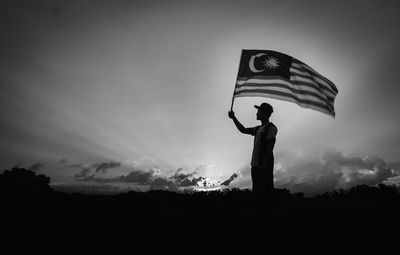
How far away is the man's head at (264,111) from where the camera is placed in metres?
5.56

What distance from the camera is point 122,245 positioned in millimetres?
2768

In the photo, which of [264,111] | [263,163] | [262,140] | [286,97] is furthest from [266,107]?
[286,97]

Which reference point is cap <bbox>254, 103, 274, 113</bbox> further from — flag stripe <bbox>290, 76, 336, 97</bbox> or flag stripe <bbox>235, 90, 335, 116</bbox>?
flag stripe <bbox>290, 76, 336, 97</bbox>

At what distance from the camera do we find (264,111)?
5.57 metres

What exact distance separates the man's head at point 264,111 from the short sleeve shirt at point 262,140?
22 centimetres

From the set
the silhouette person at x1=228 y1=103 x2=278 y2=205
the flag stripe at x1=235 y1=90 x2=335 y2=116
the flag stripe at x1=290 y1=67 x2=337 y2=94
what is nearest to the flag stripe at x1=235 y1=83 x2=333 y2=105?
the flag stripe at x1=235 y1=90 x2=335 y2=116

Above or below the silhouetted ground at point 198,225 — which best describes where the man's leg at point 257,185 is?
above

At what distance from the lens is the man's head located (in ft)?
18.2

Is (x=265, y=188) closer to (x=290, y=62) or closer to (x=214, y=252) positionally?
(x=214, y=252)

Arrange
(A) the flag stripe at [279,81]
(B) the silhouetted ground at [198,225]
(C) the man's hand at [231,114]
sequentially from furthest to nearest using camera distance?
(A) the flag stripe at [279,81]
(C) the man's hand at [231,114]
(B) the silhouetted ground at [198,225]

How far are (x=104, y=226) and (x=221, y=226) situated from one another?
5.38ft

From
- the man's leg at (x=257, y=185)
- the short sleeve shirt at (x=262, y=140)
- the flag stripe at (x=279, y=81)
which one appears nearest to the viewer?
the man's leg at (x=257, y=185)

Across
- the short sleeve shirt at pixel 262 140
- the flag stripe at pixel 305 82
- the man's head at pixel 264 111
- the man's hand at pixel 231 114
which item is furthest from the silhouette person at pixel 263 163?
the flag stripe at pixel 305 82

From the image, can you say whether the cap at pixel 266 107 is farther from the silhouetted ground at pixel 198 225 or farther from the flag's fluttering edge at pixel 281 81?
the silhouetted ground at pixel 198 225
